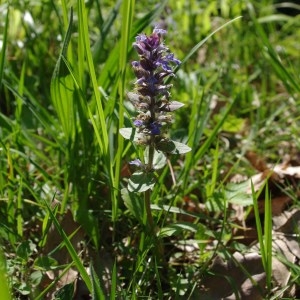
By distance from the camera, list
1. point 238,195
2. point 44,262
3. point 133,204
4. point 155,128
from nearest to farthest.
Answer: point 155,128 → point 44,262 → point 133,204 → point 238,195

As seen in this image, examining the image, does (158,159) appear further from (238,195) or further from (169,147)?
(238,195)

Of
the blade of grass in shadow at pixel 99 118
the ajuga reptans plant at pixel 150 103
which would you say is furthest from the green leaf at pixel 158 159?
the blade of grass in shadow at pixel 99 118

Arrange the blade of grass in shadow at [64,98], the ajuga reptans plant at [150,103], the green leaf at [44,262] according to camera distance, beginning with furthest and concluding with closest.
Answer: the blade of grass in shadow at [64,98] < the green leaf at [44,262] < the ajuga reptans plant at [150,103]

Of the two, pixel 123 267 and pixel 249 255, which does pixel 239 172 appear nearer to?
pixel 249 255

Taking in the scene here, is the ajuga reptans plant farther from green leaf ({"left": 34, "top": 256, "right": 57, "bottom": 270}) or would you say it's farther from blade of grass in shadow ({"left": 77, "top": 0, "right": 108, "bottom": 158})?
green leaf ({"left": 34, "top": 256, "right": 57, "bottom": 270})

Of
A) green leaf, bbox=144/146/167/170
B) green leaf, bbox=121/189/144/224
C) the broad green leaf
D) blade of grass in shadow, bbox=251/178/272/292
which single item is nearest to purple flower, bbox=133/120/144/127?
green leaf, bbox=144/146/167/170

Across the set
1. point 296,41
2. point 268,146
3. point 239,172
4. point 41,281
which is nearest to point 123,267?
point 41,281

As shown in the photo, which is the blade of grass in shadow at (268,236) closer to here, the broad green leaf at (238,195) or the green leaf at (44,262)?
the broad green leaf at (238,195)

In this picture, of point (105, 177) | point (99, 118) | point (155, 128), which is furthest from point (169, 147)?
point (105, 177)
